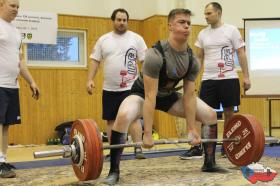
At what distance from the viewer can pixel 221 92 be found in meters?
3.68

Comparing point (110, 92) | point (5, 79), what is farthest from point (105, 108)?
point (5, 79)

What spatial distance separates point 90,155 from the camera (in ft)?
7.75

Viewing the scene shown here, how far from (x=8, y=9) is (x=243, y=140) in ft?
6.29

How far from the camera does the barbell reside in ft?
7.82

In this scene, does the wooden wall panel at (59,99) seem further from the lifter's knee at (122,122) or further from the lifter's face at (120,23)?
the lifter's knee at (122,122)

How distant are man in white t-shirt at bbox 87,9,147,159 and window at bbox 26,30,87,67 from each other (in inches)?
103

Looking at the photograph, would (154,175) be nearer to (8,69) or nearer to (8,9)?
(8,69)

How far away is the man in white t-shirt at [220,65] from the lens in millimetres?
3674

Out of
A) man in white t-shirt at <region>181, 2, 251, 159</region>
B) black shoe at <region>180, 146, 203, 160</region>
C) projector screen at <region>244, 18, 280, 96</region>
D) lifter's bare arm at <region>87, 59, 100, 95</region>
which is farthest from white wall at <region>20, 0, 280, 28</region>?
black shoe at <region>180, 146, 203, 160</region>

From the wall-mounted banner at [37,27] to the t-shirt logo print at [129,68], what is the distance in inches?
100.0

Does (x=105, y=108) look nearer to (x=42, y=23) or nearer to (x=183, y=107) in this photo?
(x=183, y=107)

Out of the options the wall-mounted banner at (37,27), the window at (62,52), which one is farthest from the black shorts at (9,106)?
the window at (62,52)

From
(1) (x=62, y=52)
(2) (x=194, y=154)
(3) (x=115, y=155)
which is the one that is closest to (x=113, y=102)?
(2) (x=194, y=154)

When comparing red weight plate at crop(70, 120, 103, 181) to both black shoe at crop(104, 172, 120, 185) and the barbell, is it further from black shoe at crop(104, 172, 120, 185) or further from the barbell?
black shoe at crop(104, 172, 120, 185)
